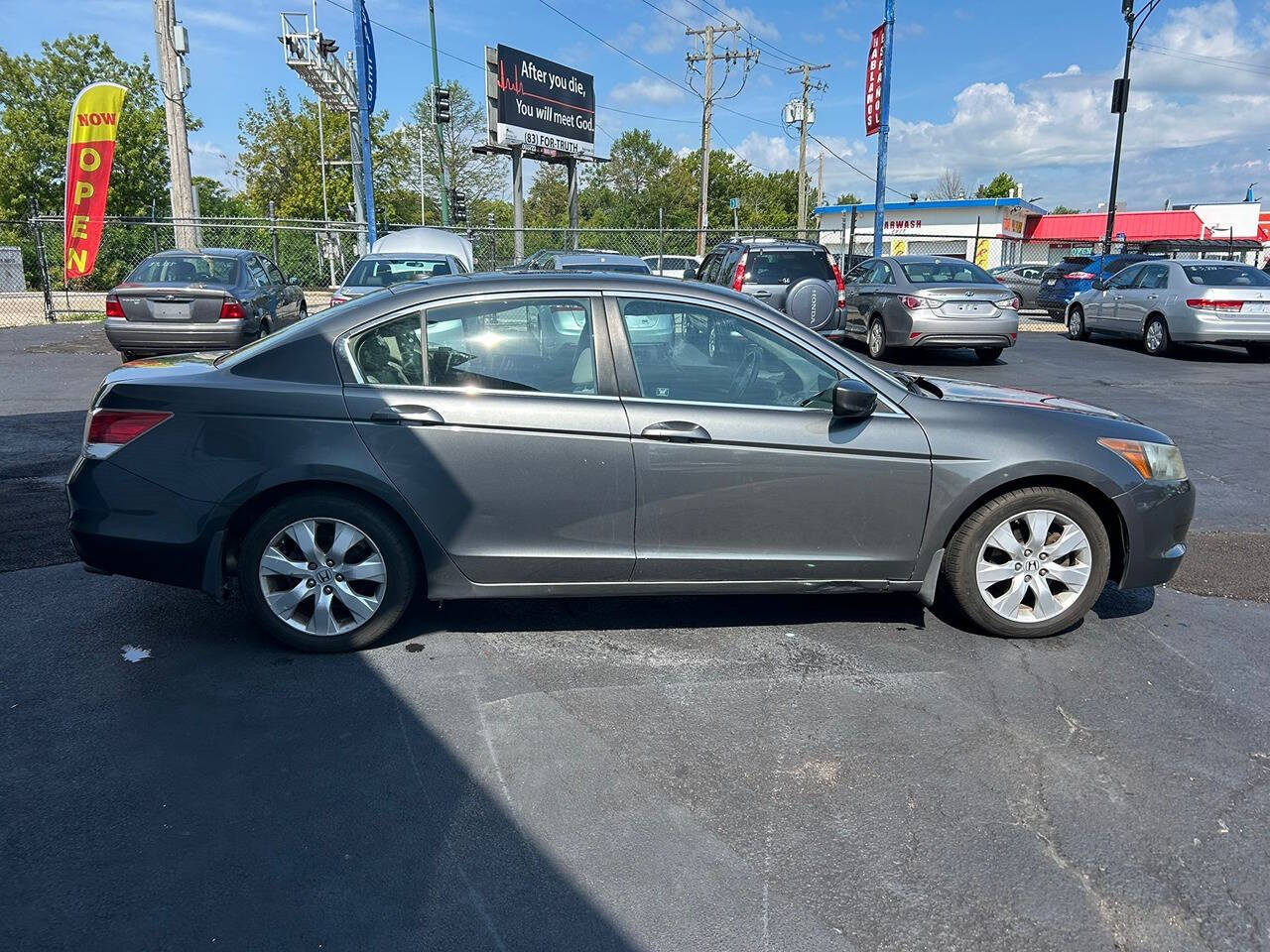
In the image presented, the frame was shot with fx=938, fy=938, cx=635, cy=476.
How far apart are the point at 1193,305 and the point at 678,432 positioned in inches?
556

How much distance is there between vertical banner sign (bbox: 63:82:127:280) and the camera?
57.5 feet

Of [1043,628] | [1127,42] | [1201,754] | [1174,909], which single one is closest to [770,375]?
[1043,628]

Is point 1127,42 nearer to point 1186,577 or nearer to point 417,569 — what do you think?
point 1186,577

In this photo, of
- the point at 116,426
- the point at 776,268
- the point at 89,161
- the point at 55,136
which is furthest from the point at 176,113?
the point at 55,136

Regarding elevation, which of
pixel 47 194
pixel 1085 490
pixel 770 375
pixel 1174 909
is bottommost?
pixel 1174 909

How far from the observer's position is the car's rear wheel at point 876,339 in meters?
14.8

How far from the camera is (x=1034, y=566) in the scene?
4.28m

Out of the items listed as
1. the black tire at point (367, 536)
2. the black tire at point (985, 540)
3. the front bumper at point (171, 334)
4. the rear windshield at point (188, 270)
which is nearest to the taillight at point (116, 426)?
the black tire at point (367, 536)

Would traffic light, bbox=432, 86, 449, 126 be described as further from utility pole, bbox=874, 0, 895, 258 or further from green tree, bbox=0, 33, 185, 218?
green tree, bbox=0, 33, 185, 218

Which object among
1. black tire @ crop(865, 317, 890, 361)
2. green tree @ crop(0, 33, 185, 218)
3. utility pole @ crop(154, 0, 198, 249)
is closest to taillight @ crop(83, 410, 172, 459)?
black tire @ crop(865, 317, 890, 361)

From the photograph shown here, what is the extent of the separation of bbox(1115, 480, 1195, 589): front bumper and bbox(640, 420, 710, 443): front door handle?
1.94 meters

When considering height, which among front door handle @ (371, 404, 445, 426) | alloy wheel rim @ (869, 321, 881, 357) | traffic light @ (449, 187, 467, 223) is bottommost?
alloy wheel rim @ (869, 321, 881, 357)

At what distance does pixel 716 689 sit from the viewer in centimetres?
383

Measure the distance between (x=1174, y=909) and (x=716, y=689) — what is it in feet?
5.67
